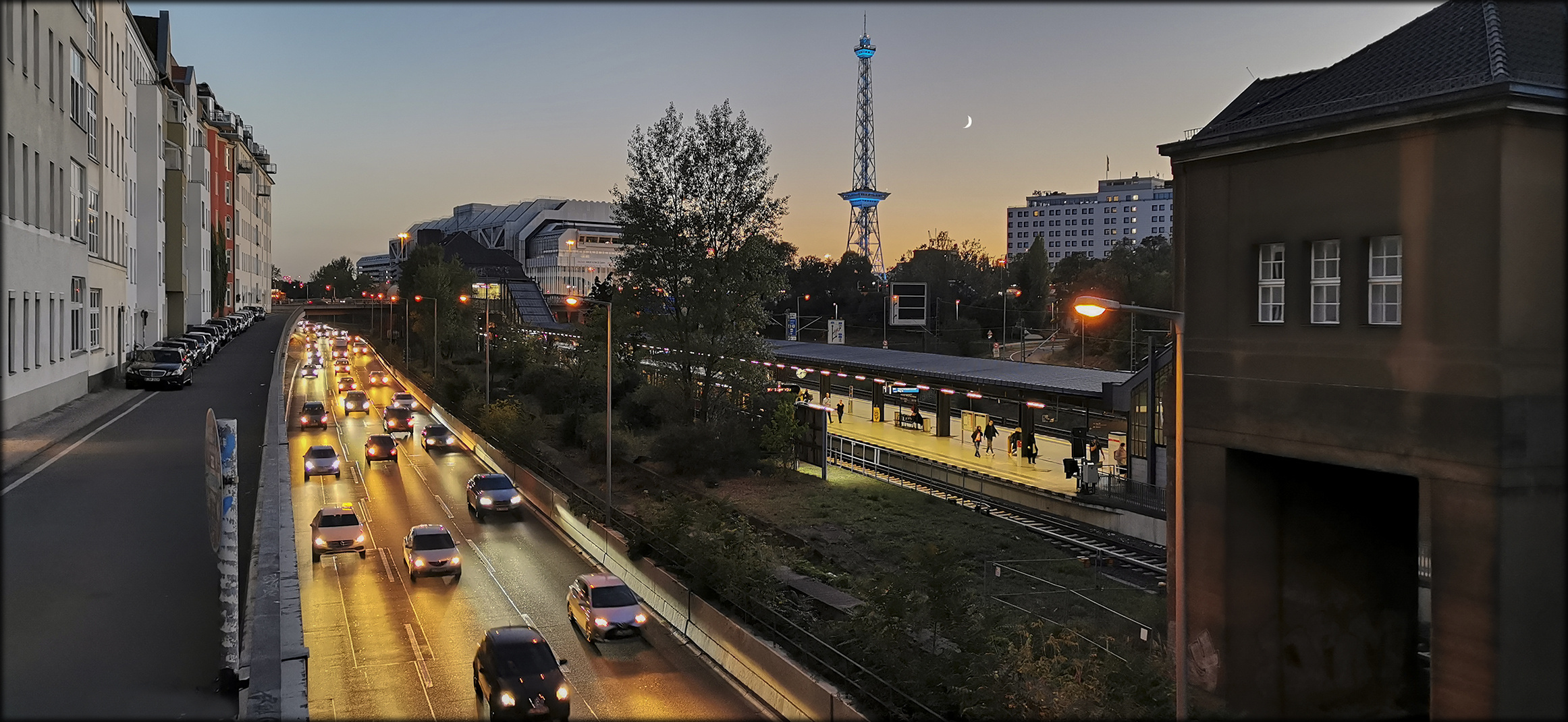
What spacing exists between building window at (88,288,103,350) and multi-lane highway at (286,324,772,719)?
25.2 ft

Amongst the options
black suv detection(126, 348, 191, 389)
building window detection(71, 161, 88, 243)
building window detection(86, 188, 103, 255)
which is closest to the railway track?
black suv detection(126, 348, 191, 389)

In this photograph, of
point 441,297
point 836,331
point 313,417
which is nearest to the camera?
point 313,417

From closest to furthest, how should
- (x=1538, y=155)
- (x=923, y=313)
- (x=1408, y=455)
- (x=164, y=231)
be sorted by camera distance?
(x=1538, y=155), (x=1408, y=455), (x=164, y=231), (x=923, y=313)

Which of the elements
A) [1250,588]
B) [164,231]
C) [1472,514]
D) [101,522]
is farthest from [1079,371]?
[164,231]

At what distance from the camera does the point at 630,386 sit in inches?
2362

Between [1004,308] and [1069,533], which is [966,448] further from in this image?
[1004,308]

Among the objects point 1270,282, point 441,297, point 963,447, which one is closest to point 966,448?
point 963,447

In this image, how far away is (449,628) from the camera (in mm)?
20812

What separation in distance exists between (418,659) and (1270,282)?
51.7 feet

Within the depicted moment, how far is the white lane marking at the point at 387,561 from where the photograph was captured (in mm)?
24594

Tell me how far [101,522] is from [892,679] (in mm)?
12434

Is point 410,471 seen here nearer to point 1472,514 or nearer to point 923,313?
point 1472,514

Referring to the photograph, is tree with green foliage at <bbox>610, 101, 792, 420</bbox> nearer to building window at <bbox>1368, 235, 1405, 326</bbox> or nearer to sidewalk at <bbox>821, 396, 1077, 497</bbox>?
sidewalk at <bbox>821, 396, 1077, 497</bbox>

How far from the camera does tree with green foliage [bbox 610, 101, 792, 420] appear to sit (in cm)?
4466
